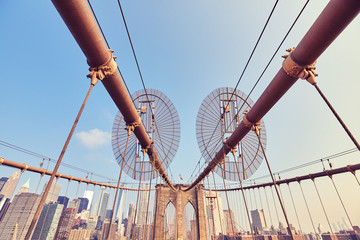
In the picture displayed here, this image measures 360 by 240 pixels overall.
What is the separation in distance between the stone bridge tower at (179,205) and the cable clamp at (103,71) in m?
36.5

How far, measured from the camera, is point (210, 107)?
56.9ft

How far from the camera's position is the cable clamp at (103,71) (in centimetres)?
540

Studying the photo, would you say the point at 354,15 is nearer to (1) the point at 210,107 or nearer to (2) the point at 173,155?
(1) the point at 210,107

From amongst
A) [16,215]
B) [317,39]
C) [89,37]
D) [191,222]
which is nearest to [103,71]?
[89,37]

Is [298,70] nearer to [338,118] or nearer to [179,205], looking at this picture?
[338,118]

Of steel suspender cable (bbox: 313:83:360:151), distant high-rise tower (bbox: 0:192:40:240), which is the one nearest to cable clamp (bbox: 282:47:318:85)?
steel suspender cable (bbox: 313:83:360:151)

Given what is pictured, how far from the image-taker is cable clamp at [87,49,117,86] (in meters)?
5.40

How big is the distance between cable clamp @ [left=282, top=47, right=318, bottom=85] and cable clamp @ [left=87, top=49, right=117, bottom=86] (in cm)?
666

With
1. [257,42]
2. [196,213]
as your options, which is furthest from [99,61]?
[196,213]

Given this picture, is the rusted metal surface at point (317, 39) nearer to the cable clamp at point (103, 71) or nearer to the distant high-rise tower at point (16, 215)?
the cable clamp at point (103, 71)

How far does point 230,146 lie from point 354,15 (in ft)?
31.2

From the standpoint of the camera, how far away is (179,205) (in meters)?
36.4

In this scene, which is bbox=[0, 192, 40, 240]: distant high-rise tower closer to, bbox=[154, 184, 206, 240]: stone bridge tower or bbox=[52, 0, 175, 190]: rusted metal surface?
bbox=[154, 184, 206, 240]: stone bridge tower

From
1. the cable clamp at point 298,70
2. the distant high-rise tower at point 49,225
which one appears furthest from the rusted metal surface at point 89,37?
the distant high-rise tower at point 49,225
